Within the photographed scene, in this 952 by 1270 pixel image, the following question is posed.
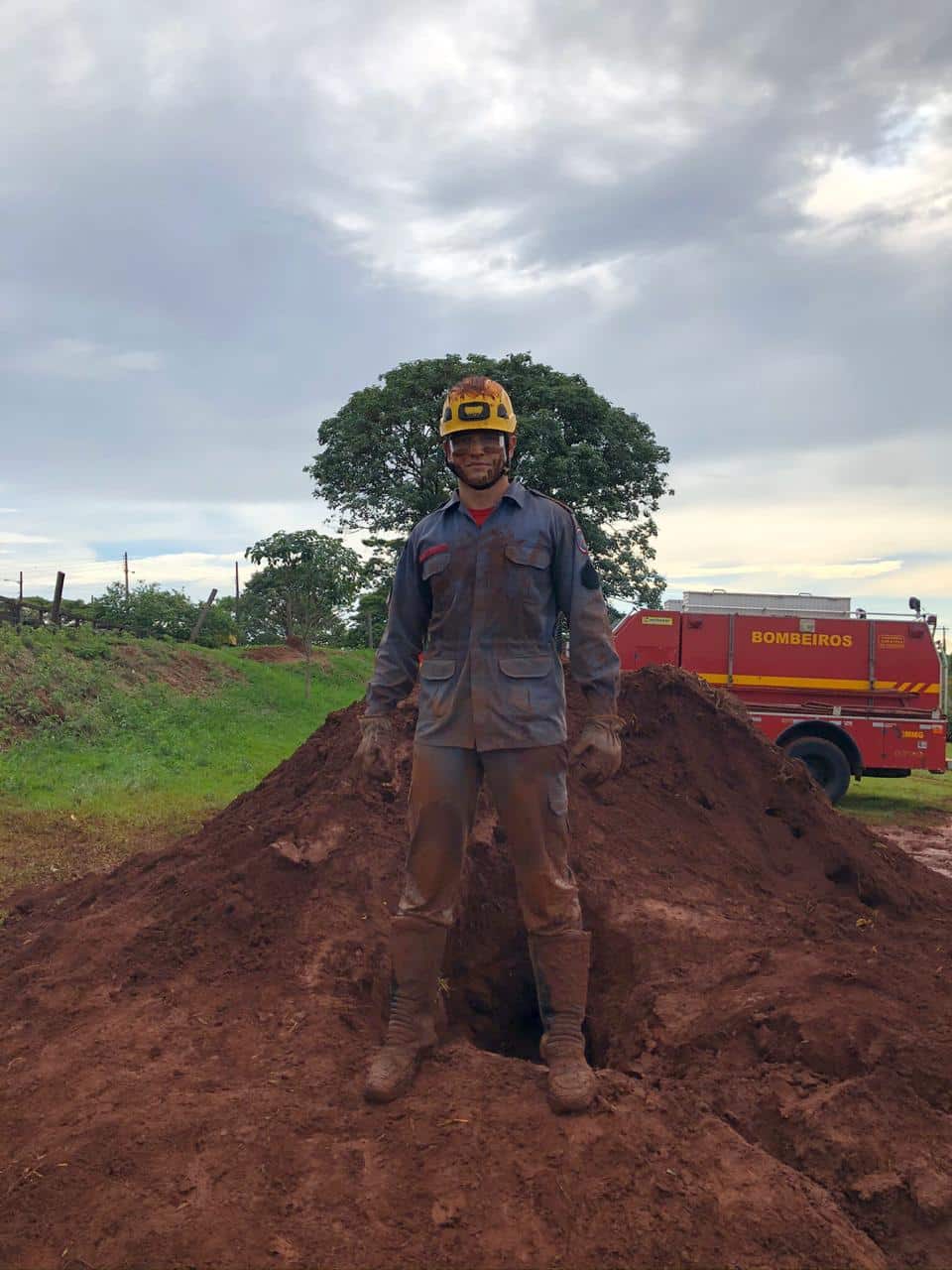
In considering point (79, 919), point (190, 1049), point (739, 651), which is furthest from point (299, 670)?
point (190, 1049)

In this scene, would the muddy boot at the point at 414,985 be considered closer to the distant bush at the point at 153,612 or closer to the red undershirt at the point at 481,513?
the red undershirt at the point at 481,513

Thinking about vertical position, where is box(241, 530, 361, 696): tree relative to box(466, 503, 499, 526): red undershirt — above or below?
above

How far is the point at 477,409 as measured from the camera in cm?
327

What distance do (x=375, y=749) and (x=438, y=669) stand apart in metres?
0.40

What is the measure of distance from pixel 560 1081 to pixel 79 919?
2.90m

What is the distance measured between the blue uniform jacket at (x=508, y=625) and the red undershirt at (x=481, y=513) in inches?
0.7

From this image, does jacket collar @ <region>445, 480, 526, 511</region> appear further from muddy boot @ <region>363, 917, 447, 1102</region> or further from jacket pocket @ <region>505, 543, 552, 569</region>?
muddy boot @ <region>363, 917, 447, 1102</region>

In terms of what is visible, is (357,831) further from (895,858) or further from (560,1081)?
(895,858)

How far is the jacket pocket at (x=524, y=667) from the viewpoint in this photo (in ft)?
10.5

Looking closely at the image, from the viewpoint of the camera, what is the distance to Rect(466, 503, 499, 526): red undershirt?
3.34 m

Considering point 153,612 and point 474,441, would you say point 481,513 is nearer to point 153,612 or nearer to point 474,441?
point 474,441

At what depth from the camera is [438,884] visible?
10.6 ft

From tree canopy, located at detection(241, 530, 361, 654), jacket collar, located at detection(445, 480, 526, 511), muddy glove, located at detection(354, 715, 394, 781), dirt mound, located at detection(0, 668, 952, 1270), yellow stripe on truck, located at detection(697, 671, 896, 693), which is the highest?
tree canopy, located at detection(241, 530, 361, 654)

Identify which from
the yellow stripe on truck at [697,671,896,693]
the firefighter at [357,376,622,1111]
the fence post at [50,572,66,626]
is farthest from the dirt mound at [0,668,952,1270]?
the fence post at [50,572,66,626]
